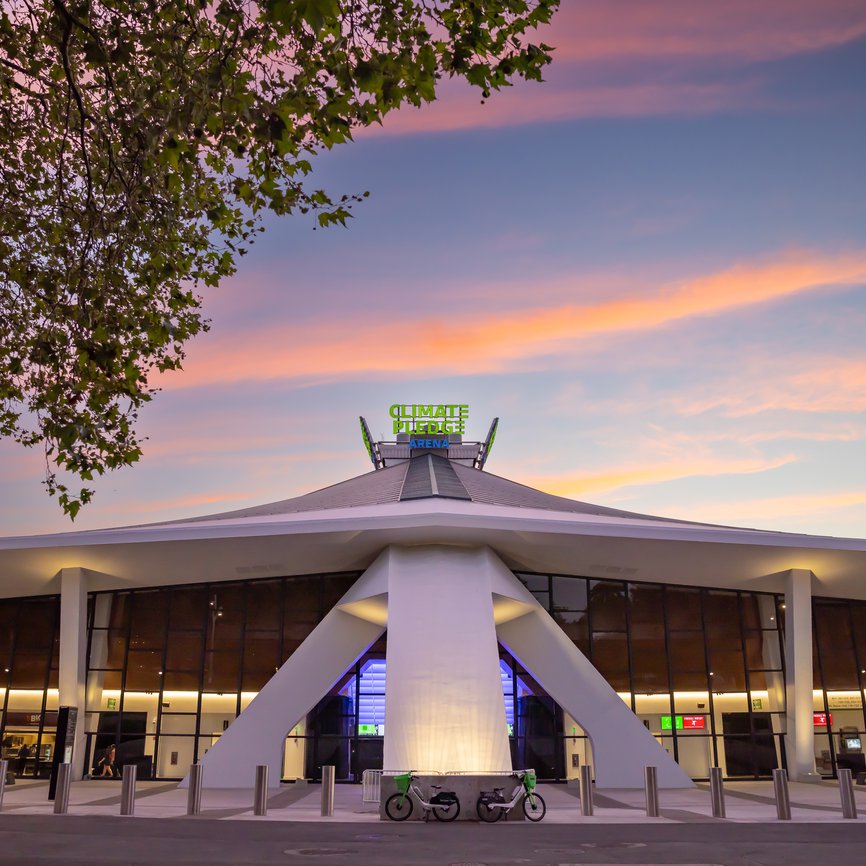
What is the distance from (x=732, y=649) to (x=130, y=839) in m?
18.4

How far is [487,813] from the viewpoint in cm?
1316

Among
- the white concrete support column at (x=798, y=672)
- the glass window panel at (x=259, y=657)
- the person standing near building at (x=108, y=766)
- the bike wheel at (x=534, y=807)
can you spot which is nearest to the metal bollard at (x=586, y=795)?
the bike wheel at (x=534, y=807)

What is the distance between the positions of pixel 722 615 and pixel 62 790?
58.8ft

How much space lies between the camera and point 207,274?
29.9ft

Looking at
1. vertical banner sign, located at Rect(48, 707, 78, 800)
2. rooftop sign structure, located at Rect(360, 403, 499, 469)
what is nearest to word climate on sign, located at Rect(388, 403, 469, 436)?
rooftop sign structure, located at Rect(360, 403, 499, 469)

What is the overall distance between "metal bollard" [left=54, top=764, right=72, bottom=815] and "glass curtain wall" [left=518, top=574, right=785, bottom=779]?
13.5 m

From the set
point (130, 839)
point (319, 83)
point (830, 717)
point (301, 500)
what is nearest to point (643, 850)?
point (130, 839)

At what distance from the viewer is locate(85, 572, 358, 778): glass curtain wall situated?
75.7 feet

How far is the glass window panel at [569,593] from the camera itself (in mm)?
23938

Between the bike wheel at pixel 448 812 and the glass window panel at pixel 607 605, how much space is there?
11.3 meters

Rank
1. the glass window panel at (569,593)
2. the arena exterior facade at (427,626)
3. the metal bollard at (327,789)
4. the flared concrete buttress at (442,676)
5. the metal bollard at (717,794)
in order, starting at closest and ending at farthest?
the metal bollard at (717,794), the metal bollard at (327,789), the flared concrete buttress at (442,676), the arena exterior facade at (427,626), the glass window panel at (569,593)

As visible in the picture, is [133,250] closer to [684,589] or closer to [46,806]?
[46,806]

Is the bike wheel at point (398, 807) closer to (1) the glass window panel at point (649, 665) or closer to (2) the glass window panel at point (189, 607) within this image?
(1) the glass window panel at point (649, 665)

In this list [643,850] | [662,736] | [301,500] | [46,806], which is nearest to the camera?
[643,850]
